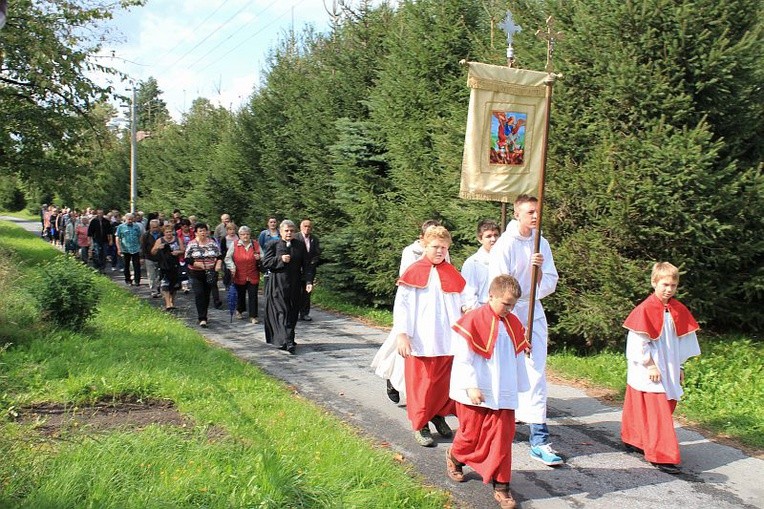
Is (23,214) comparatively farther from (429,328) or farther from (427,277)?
(429,328)

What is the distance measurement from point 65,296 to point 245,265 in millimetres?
3901

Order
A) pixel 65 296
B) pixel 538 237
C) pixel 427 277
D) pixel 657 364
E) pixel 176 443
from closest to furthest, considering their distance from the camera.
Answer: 1. pixel 176 443
2. pixel 657 364
3. pixel 538 237
4. pixel 427 277
5. pixel 65 296

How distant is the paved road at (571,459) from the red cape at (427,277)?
147cm

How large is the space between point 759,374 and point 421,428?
444 centimetres

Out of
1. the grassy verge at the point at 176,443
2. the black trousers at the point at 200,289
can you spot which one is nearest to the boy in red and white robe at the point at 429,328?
the grassy verge at the point at 176,443

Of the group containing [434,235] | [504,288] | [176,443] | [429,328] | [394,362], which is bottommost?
[176,443]

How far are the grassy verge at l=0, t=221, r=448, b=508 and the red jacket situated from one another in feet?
12.4

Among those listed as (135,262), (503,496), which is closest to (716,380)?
(503,496)

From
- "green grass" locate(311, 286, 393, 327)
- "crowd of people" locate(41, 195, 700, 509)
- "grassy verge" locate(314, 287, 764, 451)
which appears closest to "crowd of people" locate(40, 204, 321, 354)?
"green grass" locate(311, 286, 393, 327)

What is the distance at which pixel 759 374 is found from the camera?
795 cm

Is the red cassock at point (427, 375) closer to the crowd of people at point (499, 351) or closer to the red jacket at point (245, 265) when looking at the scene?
the crowd of people at point (499, 351)

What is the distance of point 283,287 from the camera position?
10.6 metres

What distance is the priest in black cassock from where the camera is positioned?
10.5 metres

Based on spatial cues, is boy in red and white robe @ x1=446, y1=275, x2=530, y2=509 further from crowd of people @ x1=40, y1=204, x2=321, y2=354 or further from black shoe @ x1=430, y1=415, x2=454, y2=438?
crowd of people @ x1=40, y1=204, x2=321, y2=354
